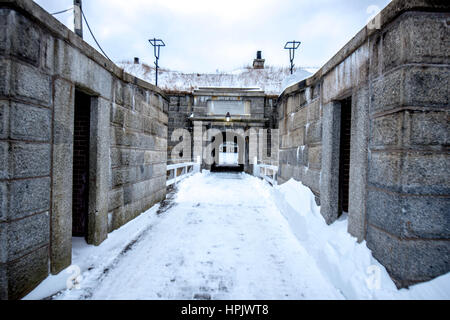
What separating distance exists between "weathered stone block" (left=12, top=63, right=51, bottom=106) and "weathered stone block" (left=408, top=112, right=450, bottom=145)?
142 inches

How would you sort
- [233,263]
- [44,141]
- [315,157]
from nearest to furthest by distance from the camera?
[44,141], [233,263], [315,157]

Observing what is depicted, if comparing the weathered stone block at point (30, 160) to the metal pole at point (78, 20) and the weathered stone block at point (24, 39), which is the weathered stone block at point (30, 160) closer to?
the weathered stone block at point (24, 39)

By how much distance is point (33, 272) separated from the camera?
90.8 inches

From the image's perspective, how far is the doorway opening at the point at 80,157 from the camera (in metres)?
3.61

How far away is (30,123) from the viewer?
2242mm

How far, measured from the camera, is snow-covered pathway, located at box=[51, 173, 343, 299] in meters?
2.45

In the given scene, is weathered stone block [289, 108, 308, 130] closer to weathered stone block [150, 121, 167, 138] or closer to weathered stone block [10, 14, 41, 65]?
weathered stone block [150, 121, 167, 138]

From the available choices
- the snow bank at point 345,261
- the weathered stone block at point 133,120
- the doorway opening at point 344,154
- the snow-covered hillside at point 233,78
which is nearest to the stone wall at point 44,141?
the weathered stone block at point 133,120

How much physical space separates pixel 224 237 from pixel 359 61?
324cm

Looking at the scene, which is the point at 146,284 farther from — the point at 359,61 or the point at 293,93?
the point at 293,93

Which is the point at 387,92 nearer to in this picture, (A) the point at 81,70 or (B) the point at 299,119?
(B) the point at 299,119

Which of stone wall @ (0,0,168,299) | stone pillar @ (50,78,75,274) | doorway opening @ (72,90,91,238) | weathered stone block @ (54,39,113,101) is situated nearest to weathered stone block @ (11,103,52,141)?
stone wall @ (0,0,168,299)

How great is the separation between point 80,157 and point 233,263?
9.36ft

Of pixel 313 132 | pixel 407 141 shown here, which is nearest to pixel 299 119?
pixel 313 132
